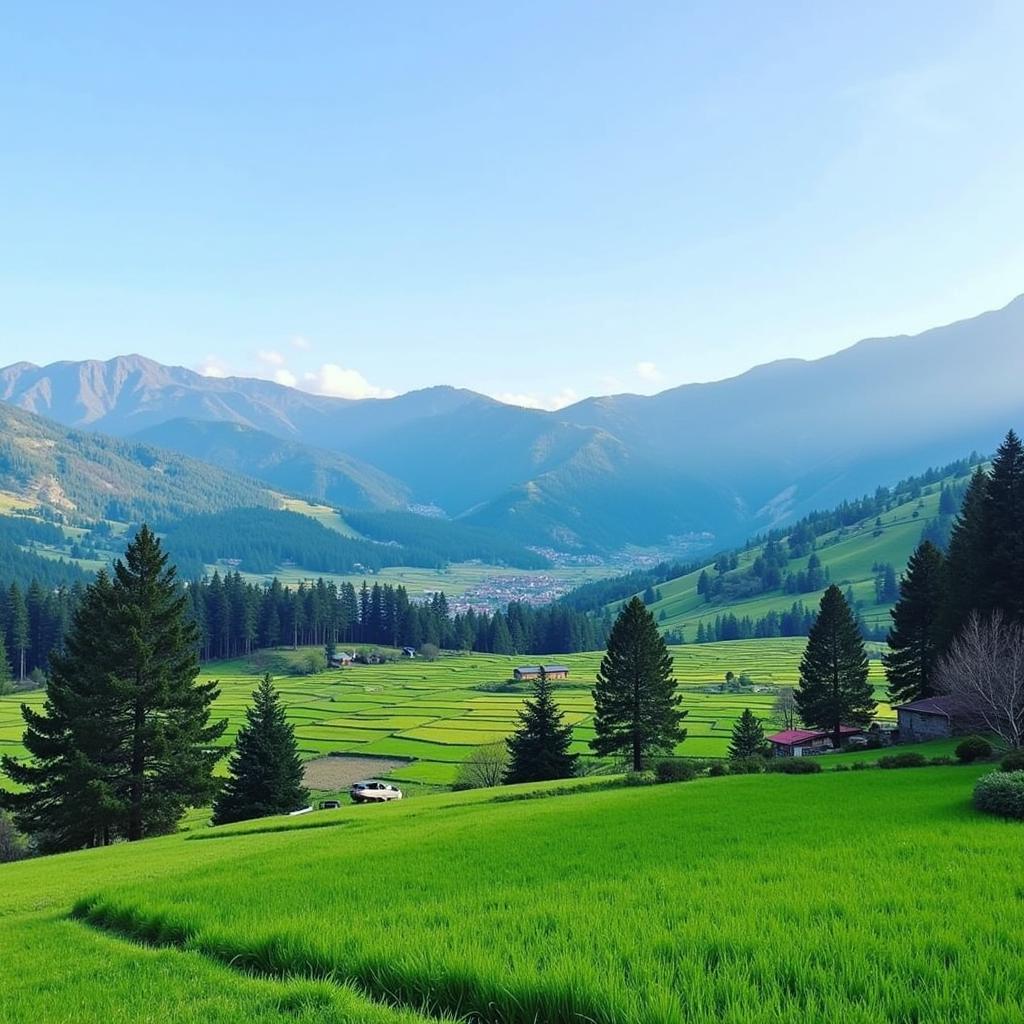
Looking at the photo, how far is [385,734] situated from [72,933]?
77493 mm

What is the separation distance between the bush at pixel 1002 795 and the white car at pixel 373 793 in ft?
149

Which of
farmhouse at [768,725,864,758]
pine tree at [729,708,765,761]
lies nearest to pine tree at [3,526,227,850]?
pine tree at [729,708,765,761]

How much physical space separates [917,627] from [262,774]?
186 feet

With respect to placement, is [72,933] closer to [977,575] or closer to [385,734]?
[977,575]

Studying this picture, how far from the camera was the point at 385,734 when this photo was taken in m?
90.2

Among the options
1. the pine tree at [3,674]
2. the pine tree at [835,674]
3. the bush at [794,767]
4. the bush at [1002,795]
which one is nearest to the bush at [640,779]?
the bush at [794,767]

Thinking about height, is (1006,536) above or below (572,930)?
above

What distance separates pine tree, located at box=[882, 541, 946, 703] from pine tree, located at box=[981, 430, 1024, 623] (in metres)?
9.97

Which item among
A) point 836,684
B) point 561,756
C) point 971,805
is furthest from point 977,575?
point 971,805

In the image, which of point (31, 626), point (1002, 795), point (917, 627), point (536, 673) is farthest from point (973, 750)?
point (31, 626)

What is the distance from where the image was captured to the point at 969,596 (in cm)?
5616

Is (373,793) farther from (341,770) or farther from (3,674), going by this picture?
(3,674)

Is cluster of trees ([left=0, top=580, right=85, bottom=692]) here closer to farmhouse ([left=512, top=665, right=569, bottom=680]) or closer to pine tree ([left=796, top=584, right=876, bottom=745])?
farmhouse ([left=512, top=665, right=569, bottom=680])

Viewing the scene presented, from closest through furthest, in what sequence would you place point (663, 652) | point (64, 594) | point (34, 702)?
1. point (663, 652)
2. point (34, 702)
3. point (64, 594)
